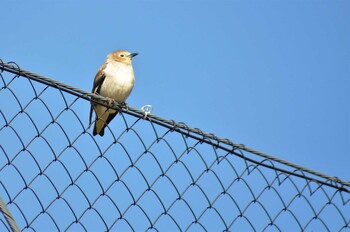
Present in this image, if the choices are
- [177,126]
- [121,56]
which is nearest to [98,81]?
[121,56]

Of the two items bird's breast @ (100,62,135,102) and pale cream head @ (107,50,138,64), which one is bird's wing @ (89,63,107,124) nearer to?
bird's breast @ (100,62,135,102)

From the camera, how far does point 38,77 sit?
347 centimetres

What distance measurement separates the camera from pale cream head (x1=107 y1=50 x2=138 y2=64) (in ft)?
24.8

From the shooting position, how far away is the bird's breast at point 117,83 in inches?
273

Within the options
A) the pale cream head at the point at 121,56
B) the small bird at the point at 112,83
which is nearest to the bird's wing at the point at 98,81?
the small bird at the point at 112,83

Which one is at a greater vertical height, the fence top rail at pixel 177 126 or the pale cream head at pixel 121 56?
the pale cream head at pixel 121 56

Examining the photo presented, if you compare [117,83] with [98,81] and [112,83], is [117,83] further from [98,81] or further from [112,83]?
[98,81]

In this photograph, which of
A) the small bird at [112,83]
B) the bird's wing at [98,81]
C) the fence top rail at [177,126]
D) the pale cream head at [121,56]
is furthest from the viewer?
the pale cream head at [121,56]

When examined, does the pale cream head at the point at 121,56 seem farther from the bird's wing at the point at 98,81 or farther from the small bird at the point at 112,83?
the bird's wing at the point at 98,81

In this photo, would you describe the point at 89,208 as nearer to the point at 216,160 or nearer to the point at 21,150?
the point at 21,150

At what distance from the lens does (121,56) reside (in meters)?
7.70

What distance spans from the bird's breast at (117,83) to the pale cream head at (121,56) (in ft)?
1.34

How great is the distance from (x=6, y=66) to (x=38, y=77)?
0.56 ft

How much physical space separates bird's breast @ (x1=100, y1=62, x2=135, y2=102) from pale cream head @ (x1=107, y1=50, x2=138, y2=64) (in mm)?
407
